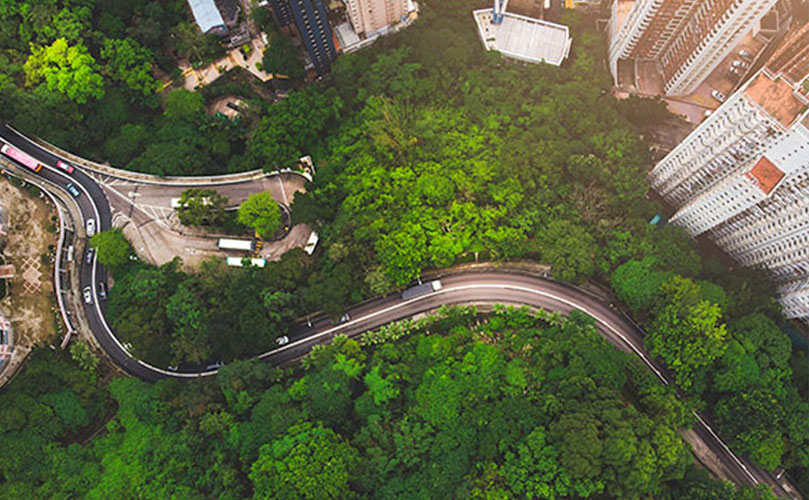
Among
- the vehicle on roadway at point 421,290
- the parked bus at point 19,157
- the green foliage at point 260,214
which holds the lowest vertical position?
the vehicle on roadway at point 421,290

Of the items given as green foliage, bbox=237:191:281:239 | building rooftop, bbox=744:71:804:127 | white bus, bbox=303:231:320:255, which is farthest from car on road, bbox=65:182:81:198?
building rooftop, bbox=744:71:804:127

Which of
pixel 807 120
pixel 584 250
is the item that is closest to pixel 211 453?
pixel 584 250

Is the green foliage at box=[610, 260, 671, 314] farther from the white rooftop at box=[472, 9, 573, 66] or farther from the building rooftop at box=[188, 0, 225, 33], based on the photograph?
the building rooftop at box=[188, 0, 225, 33]

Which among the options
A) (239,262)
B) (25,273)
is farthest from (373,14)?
(25,273)

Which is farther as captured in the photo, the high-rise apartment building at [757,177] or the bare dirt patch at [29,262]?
the bare dirt patch at [29,262]

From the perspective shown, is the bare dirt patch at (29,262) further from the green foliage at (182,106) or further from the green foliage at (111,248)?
the green foliage at (182,106)

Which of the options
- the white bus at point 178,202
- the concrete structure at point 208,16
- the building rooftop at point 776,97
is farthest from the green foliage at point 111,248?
the building rooftop at point 776,97

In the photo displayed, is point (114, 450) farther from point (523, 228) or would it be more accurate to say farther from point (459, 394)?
point (523, 228)

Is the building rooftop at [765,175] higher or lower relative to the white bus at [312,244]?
higher
